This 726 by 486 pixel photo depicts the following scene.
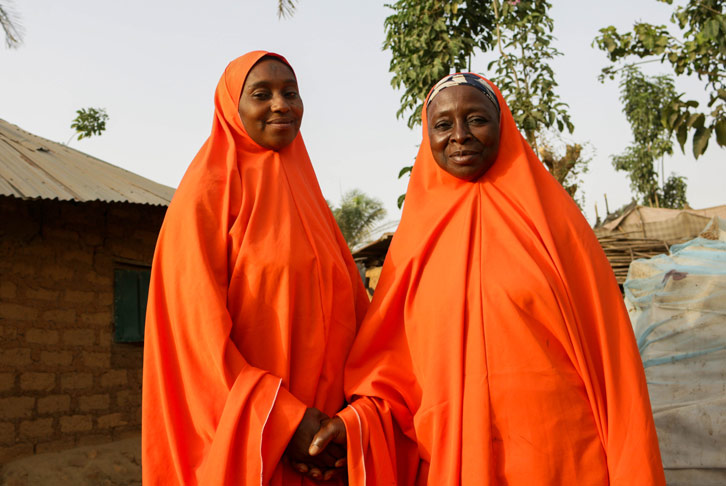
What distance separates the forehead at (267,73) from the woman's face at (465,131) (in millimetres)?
603

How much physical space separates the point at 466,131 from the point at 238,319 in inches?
41.9

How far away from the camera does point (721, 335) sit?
4160 mm

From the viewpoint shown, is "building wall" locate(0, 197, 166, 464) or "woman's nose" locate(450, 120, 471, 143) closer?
"woman's nose" locate(450, 120, 471, 143)

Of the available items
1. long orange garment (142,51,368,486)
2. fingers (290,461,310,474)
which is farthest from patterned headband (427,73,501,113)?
fingers (290,461,310,474)

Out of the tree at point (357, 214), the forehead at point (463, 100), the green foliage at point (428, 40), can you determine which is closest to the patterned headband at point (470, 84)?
the forehead at point (463, 100)

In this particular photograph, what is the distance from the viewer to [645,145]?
20.9 m

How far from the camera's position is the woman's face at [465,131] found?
7.88ft

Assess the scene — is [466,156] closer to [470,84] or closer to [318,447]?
[470,84]

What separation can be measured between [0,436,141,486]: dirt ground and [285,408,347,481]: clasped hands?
4.91 meters

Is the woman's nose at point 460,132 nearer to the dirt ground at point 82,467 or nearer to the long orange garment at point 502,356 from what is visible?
the long orange garment at point 502,356

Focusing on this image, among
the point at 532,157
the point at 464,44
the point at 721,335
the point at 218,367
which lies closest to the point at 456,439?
the point at 218,367

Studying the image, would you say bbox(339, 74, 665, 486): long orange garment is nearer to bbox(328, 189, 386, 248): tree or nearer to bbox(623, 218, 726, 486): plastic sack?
bbox(623, 218, 726, 486): plastic sack

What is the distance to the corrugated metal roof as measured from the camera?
5814 millimetres

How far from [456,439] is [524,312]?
0.48 meters
